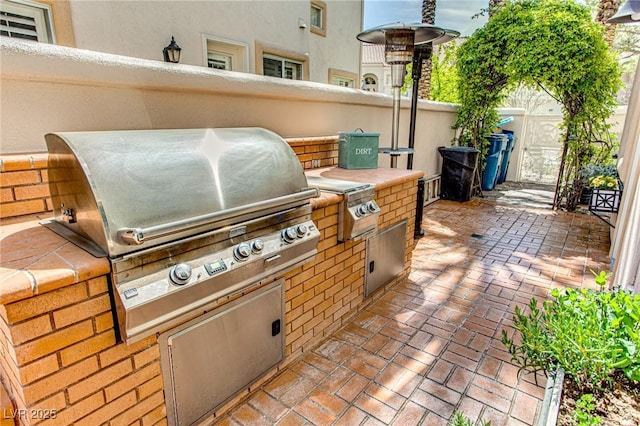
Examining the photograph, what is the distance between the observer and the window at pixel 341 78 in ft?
31.0

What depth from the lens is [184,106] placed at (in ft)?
8.30

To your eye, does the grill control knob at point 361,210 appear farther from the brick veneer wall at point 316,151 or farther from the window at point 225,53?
the window at point 225,53

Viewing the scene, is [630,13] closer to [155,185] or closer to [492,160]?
[492,160]

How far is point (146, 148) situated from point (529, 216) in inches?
260

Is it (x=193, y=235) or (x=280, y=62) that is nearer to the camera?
(x=193, y=235)

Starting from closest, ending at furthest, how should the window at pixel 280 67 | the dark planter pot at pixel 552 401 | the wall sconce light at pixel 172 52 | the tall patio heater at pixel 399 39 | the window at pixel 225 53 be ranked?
the dark planter pot at pixel 552 401 → the tall patio heater at pixel 399 39 → the wall sconce light at pixel 172 52 → the window at pixel 225 53 → the window at pixel 280 67

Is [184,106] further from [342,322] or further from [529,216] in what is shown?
[529,216]

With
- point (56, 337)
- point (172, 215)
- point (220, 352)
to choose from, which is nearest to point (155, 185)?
point (172, 215)

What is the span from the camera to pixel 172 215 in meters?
1.59

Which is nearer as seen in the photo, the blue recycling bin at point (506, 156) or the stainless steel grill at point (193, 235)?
the stainless steel grill at point (193, 235)

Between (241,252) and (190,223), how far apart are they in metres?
0.32

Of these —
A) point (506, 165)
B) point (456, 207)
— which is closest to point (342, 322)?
point (456, 207)

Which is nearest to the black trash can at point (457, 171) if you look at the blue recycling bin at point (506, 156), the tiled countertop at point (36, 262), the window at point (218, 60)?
the blue recycling bin at point (506, 156)

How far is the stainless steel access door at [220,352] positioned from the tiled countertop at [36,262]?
53 cm
